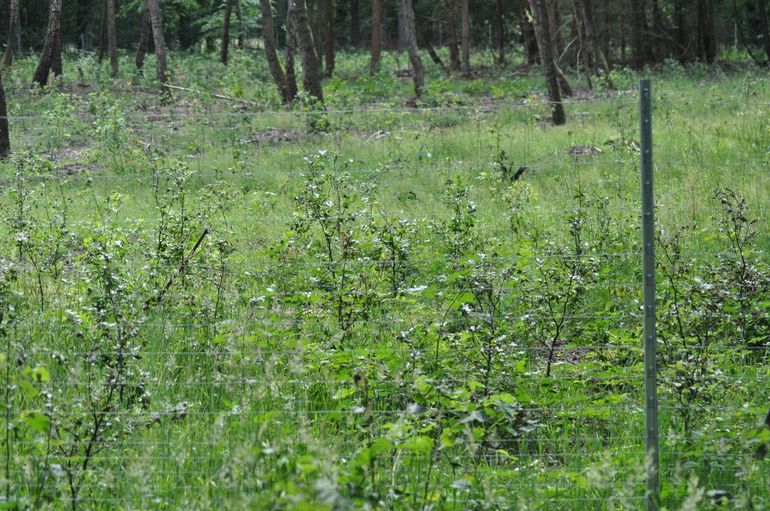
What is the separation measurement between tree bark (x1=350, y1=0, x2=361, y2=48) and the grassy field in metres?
43.3

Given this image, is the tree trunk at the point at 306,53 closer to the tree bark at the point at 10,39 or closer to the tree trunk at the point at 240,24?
the tree bark at the point at 10,39

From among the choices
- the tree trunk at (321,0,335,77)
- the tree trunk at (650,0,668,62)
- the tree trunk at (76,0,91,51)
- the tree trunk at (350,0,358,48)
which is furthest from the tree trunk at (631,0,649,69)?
the tree trunk at (76,0,91,51)

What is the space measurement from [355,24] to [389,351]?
52761 mm

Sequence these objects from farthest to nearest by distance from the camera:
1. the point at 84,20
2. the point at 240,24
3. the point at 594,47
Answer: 1. the point at 84,20
2. the point at 240,24
3. the point at 594,47

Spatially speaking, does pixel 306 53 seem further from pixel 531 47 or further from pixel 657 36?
pixel 657 36

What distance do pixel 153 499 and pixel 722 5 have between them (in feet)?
131

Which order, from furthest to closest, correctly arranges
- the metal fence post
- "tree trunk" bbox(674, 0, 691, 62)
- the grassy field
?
"tree trunk" bbox(674, 0, 691, 62) → the metal fence post → the grassy field

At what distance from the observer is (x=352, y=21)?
186ft

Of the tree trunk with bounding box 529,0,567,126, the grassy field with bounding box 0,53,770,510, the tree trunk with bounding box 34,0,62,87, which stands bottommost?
the grassy field with bounding box 0,53,770,510

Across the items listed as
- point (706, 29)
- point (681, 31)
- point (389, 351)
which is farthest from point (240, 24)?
point (389, 351)

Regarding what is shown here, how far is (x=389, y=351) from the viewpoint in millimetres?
5684

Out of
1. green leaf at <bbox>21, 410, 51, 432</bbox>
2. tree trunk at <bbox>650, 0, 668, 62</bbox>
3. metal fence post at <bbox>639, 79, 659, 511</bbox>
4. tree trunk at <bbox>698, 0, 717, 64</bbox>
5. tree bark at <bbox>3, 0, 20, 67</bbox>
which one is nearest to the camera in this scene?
green leaf at <bbox>21, 410, 51, 432</bbox>

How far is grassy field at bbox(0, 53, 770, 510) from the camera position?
4.48 m

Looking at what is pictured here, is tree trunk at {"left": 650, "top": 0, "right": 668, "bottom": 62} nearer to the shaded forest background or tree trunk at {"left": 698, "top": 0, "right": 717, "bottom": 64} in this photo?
the shaded forest background
